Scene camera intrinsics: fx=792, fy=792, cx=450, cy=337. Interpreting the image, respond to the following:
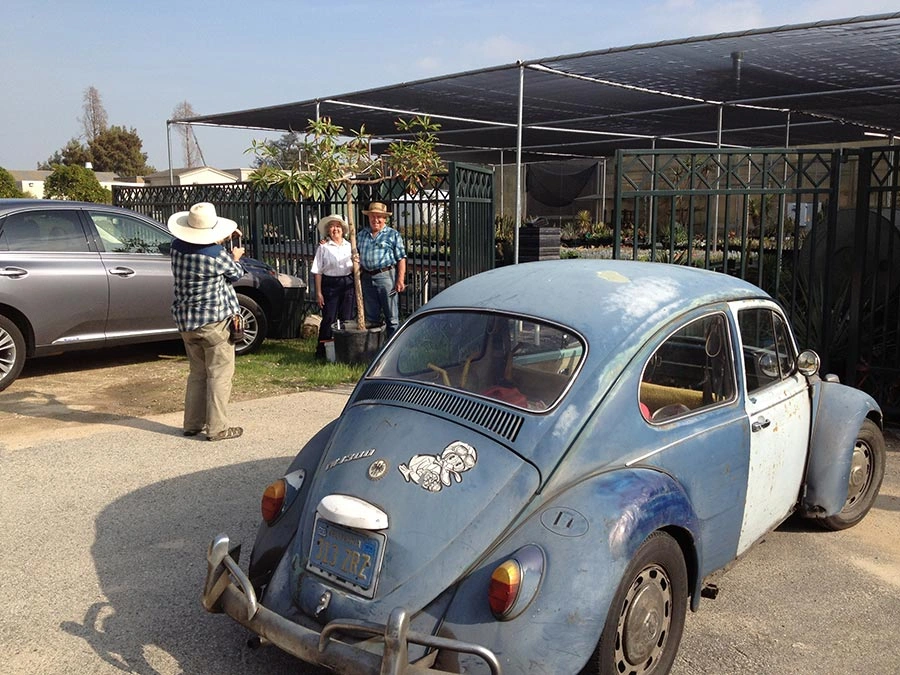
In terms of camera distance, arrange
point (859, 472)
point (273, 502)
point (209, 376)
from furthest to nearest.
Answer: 1. point (209, 376)
2. point (859, 472)
3. point (273, 502)

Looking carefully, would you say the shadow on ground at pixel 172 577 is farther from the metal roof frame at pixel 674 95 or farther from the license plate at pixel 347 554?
the metal roof frame at pixel 674 95

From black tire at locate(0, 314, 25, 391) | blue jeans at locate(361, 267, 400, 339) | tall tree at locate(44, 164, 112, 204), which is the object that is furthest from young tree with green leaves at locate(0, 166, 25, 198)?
blue jeans at locate(361, 267, 400, 339)

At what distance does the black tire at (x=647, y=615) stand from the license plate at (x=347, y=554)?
2.70ft

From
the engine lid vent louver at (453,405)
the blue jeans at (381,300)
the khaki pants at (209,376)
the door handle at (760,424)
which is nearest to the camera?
the engine lid vent louver at (453,405)

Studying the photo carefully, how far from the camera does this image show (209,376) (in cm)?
600

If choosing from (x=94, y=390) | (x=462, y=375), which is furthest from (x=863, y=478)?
(x=94, y=390)

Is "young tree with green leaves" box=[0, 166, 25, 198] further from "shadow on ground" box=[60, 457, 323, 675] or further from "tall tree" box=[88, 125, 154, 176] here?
"tall tree" box=[88, 125, 154, 176]

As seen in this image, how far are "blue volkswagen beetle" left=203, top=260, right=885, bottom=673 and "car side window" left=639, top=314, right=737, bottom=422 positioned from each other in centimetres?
1

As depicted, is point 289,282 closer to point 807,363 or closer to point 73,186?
point 807,363

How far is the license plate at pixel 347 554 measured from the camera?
2.81m

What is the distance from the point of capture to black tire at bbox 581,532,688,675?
2.74 metres

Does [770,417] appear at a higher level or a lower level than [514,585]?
higher

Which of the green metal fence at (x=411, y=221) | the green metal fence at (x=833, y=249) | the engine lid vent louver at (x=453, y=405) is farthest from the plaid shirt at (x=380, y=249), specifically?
the engine lid vent louver at (x=453, y=405)

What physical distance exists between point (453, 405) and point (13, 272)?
6.16 m
